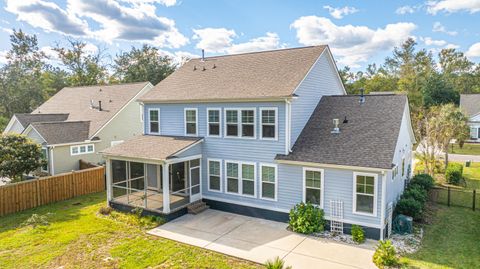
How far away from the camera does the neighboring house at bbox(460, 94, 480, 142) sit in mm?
38656

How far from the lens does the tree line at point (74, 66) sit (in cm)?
4097

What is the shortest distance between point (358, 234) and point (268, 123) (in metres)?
5.29

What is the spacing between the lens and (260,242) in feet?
34.0

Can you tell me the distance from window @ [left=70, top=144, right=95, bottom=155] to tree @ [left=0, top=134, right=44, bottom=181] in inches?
124

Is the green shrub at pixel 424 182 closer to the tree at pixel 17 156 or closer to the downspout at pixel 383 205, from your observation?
the downspout at pixel 383 205

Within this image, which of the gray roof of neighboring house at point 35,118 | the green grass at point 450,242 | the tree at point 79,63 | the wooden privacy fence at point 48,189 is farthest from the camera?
the tree at point 79,63

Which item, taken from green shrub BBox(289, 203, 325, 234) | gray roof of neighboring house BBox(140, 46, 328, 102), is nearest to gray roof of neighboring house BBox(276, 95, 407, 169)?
green shrub BBox(289, 203, 325, 234)

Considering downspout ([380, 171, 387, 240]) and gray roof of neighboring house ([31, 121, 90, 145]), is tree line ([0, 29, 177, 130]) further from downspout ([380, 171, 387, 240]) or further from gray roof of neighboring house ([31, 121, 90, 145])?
downspout ([380, 171, 387, 240])

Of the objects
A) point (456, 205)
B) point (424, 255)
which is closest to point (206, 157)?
point (424, 255)

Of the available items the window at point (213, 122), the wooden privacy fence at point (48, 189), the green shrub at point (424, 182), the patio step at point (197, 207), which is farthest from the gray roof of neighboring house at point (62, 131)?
the green shrub at point (424, 182)

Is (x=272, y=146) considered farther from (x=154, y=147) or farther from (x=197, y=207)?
(x=154, y=147)

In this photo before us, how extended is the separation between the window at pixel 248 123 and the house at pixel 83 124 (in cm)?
1311

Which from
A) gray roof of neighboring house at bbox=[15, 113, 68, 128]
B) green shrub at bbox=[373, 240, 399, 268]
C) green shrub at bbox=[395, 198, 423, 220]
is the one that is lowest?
green shrub at bbox=[373, 240, 399, 268]

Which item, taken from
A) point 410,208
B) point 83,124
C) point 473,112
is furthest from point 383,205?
point 473,112
